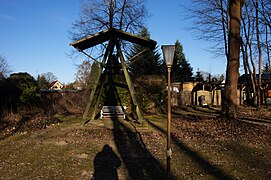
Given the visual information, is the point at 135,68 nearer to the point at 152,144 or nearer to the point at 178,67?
the point at 178,67

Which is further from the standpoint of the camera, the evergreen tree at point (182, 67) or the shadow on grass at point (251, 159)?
the evergreen tree at point (182, 67)

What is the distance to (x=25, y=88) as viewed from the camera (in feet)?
56.7

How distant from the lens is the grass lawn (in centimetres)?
559

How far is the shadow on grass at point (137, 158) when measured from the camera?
550 cm

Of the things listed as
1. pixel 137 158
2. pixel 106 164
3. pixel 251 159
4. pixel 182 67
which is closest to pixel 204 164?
pixel 251 159

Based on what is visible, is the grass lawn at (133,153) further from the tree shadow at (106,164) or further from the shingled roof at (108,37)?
the shingled roof at (108,37)

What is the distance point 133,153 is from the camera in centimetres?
727

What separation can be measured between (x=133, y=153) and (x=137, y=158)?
52 centimetres

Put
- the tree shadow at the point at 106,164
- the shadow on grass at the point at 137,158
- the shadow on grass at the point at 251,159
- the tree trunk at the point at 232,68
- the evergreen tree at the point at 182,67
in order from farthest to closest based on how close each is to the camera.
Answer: the evergreen tree at the point at 182,67 → the tree trunk at the point at 232,68 → the shadow on grass at the point at 251,159 → the shadow on grass at the point at 137,158 → the tree shadow at the point at 106,164

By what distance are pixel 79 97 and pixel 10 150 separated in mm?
13263

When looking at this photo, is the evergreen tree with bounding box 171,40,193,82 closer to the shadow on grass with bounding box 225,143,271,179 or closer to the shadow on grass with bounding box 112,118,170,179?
the shadow on grass with bounding box 112,118,170,179

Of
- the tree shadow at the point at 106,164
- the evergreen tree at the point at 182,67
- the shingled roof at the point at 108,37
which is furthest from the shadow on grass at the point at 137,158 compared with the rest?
the evergreen tree at the point at 182,67

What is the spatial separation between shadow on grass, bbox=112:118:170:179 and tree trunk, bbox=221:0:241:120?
205 inches

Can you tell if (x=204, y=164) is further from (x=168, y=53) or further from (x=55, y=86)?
(x=55, y=86)
